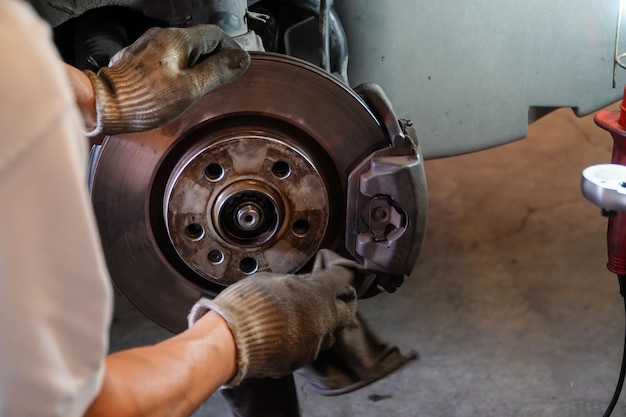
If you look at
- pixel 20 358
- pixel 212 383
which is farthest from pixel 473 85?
pixel 20 358

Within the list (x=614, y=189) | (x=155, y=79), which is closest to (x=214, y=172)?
(x=155, y=79)

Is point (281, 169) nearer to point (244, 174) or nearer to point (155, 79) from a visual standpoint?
point (244, 174)

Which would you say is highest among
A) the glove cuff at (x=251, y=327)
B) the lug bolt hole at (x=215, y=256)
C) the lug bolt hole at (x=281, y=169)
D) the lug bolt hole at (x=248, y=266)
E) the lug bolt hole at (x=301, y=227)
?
the lug bolt hole at (x=281, y=169)

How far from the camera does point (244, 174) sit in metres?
0.88

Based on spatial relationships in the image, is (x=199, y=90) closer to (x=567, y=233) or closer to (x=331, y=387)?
(x=331, y=387)

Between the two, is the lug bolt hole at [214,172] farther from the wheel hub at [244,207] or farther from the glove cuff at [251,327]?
the glove cuff at [251,327]

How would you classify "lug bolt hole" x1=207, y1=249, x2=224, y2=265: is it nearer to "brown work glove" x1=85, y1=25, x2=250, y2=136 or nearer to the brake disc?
the brake disc

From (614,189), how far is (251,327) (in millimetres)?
531

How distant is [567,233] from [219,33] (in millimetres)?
1112

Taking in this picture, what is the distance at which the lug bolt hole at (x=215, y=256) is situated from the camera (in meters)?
0.90

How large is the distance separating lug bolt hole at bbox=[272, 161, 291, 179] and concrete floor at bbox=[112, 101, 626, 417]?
50 centimetres

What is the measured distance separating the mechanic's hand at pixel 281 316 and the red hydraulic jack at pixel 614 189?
38cm

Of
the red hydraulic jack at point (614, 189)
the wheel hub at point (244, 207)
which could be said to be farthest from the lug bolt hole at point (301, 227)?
the red hydraulic jack at point (614, 189)

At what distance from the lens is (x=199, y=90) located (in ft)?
2.69
